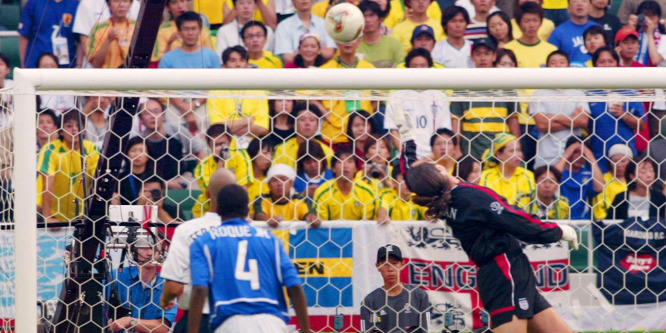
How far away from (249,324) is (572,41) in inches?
211

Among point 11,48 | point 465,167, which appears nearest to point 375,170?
point 465,167

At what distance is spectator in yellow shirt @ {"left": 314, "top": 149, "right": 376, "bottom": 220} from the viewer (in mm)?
6527

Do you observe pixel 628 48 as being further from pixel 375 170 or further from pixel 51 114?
pixel 51 114

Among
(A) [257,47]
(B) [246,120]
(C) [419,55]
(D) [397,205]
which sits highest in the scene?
(A) [257,47]

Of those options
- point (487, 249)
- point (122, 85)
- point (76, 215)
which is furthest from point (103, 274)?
point (487, 249)

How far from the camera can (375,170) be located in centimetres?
675

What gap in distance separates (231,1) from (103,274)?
12.6 feet

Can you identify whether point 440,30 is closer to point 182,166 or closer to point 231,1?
point 231,1

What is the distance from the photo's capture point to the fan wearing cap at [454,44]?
8.46m

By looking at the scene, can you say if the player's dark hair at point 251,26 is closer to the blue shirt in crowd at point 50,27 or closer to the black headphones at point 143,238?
the blue shirt in crowd at point 50,27

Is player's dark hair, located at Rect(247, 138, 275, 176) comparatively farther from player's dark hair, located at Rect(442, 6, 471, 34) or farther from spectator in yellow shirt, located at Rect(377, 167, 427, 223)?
player's dark hair, located at Rect(442, 6, 471, 34)

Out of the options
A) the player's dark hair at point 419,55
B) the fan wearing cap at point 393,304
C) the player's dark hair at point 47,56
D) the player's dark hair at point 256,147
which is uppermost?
the player's dark hair at point 47,56

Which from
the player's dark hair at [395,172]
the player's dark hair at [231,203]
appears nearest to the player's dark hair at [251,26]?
the player's dark hair at [395,172]

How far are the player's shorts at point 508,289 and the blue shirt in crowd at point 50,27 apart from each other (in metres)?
4.98
